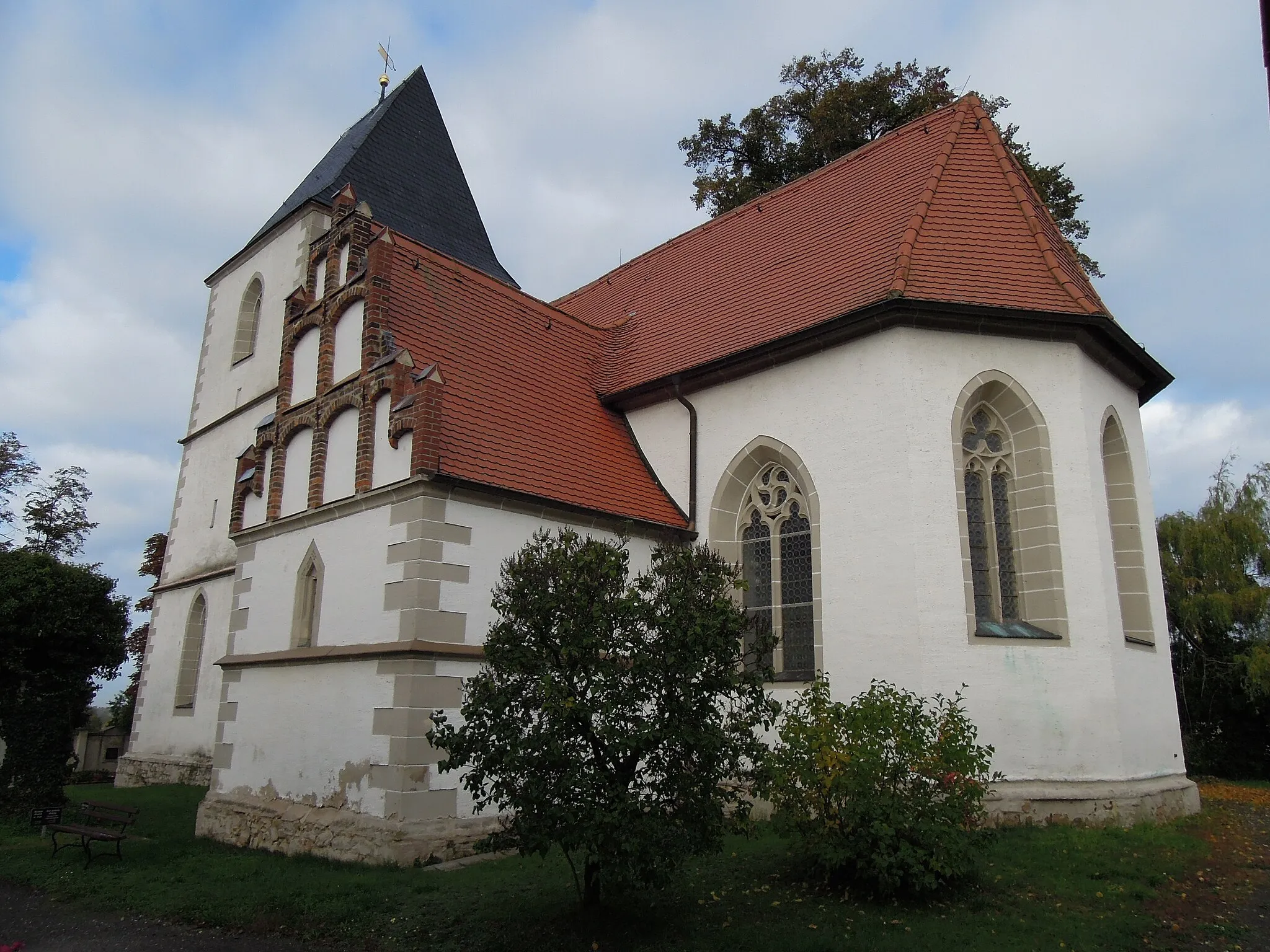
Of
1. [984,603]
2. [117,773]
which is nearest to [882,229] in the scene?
[984,603]

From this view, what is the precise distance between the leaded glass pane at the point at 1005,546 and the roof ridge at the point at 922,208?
2.70 m

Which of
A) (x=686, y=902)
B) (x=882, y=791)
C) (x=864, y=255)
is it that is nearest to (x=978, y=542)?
(x=864, y=255)

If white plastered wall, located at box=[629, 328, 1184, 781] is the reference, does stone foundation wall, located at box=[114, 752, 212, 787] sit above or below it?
below

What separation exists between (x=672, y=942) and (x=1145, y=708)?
23.5 feet

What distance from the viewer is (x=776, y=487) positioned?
12.5m

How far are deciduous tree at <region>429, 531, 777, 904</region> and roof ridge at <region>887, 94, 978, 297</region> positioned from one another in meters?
5.97

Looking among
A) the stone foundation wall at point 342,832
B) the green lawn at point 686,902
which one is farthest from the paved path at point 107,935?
the stone foundation wall at point 342,832

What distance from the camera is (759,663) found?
22.9ft

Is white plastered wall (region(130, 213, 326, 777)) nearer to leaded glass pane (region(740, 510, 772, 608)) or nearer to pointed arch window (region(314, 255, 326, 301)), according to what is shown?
pointed arch window (region(314, 255, 326, 301))

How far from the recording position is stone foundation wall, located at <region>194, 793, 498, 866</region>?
29.6ft

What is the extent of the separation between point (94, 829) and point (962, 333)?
12001 millimetres

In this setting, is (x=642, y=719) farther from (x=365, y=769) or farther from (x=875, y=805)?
(x=365, y=769)

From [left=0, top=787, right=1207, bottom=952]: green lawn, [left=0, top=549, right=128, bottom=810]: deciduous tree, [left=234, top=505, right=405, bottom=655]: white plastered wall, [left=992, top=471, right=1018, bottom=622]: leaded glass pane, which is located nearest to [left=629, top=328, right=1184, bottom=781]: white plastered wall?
[left=992, top=471, right=1018, bottom=622]: leaded glass pane

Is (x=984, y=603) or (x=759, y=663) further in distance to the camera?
(x=984, y=603)
